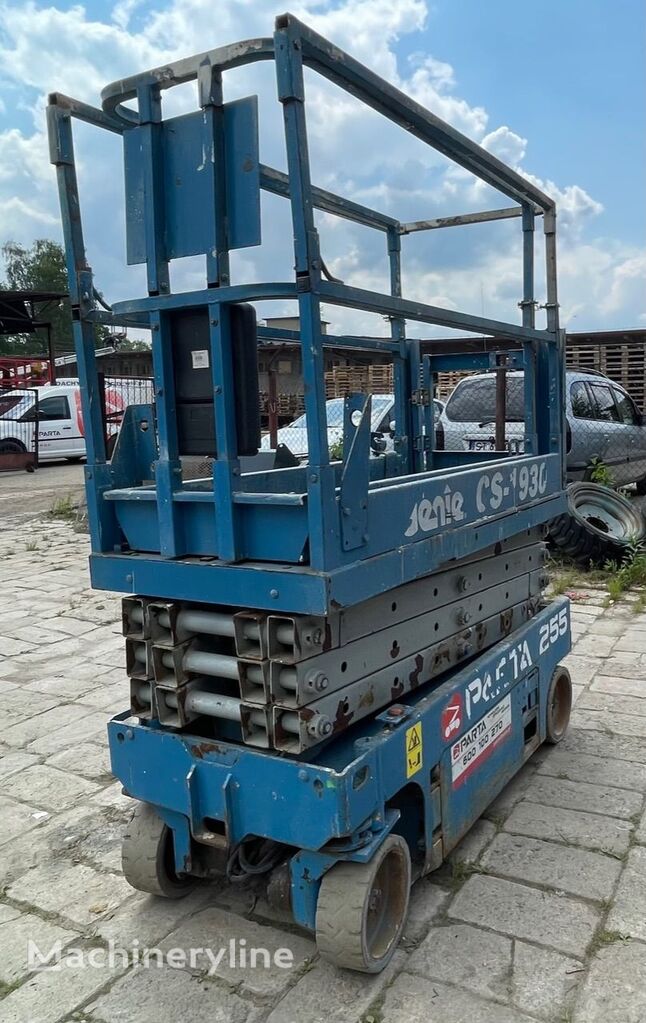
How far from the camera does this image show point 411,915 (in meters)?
2.82

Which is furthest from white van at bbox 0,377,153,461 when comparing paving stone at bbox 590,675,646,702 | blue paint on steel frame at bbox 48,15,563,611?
blue paint on steel frame at bbox 48,15,563,611

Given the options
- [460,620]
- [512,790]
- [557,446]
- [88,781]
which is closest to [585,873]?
[512,790]

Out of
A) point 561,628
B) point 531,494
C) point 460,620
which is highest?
point 531,494

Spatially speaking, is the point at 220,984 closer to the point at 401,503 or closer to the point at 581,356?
the point at 401,503

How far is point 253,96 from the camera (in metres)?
2.32

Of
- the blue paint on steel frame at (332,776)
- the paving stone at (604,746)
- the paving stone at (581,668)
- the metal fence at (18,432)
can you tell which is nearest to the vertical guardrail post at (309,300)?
the blue paint on steel frame at (332,776)

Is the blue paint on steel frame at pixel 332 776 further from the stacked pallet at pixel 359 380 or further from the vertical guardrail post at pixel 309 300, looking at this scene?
the stacked pallet at pixel 359 380

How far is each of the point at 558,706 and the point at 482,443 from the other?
492cm

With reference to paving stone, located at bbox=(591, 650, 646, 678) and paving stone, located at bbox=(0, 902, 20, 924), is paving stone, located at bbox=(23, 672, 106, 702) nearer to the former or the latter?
paving stone, located at bbox=(0, 902, 20, 924)

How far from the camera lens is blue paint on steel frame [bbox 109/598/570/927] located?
2398 millimetres

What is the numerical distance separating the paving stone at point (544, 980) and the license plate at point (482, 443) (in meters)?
6.26

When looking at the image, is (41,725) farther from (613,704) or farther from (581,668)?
(581,668)

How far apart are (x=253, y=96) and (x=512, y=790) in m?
2.99

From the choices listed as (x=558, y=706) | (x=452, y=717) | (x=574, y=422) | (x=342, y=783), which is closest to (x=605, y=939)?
(x=452, y=717)
